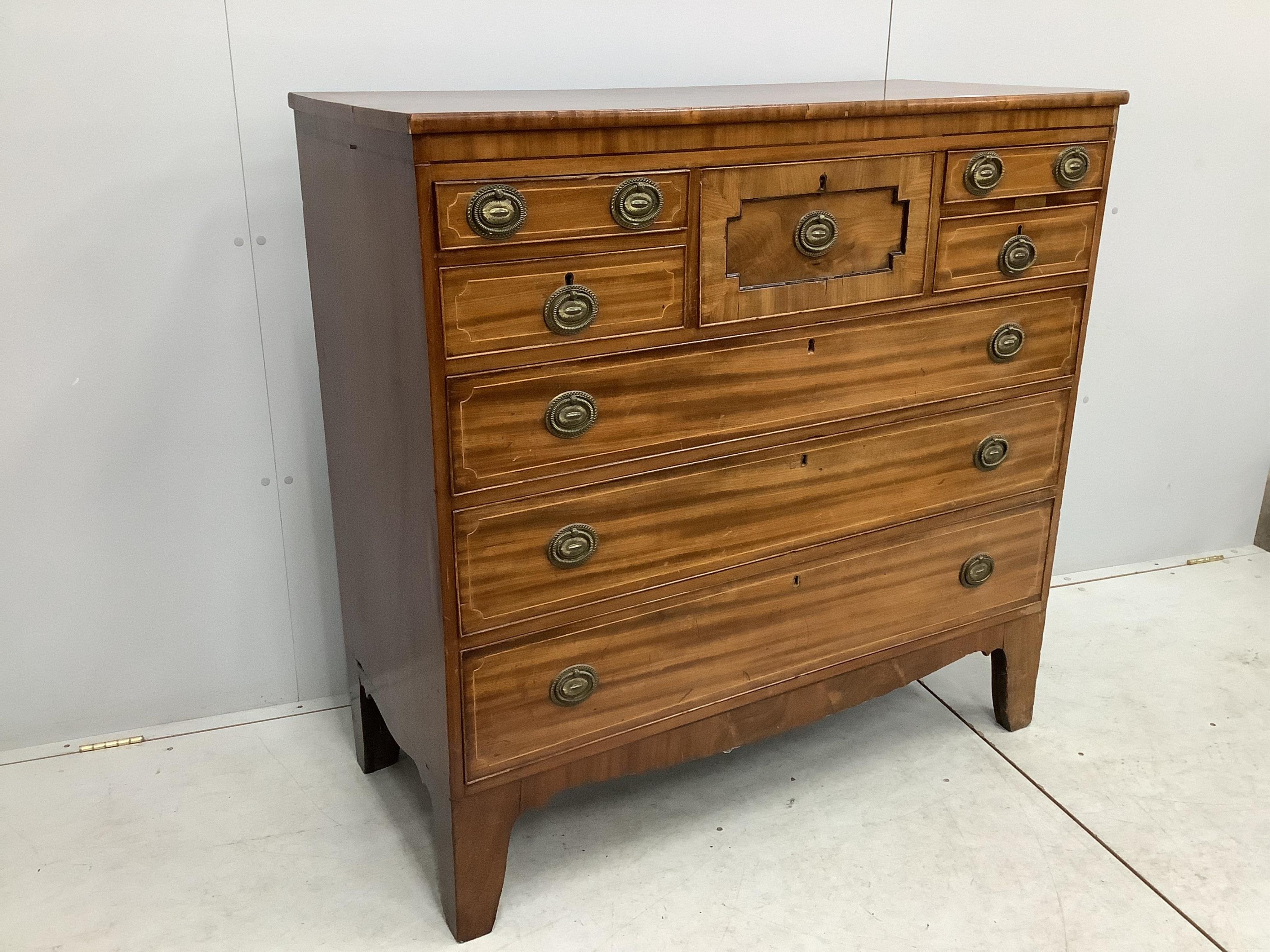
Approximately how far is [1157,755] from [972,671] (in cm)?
43

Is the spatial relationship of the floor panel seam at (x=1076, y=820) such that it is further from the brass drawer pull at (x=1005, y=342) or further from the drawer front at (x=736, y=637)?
the brass drawer pull at (x=1005, y=342)

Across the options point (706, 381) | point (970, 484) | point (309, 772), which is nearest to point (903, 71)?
point (970, 484)

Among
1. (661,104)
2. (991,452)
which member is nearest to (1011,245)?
(991,452)

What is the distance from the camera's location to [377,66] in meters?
→ 2.00

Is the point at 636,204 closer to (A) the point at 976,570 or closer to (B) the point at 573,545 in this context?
(B) the point at 573,545

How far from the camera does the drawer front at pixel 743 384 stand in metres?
1.49

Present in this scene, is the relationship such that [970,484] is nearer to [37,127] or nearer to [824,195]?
[824,195]

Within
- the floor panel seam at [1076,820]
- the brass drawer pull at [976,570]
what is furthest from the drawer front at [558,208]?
the floor panel seam at [1076,820]

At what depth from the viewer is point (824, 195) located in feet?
5.38

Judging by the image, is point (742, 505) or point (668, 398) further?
point (742, 505)

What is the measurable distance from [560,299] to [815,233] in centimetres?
43

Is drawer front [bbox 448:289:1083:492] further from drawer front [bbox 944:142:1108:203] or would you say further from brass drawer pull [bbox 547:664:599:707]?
brass drawer pull [bbox 547:664:599:707]

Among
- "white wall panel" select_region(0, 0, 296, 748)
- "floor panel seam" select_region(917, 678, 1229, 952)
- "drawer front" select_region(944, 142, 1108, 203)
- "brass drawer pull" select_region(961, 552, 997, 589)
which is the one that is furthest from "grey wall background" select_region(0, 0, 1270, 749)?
"floor panel seam" select_region(917, 678, 1229, 952)

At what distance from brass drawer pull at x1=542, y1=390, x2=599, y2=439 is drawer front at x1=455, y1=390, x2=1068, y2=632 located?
0.10 metres
